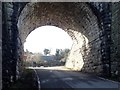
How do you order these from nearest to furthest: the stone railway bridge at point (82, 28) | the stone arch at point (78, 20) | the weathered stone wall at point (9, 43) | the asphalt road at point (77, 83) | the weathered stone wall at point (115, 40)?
1. the asphalt road at point (77, 83)
2. the weathered stone wall at point (9, 43)
3. the stone railway bridge at point (82, 28)
4. the weathered stone wall at point (115, 40)
5. the stone arch at point (78, 20)

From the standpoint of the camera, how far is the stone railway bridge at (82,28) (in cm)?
1605

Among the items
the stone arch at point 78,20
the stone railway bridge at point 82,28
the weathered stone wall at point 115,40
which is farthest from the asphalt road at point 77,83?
the stone arch at point 78,20

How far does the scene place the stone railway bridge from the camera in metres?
16.0

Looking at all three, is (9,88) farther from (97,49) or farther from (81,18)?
(81,18)

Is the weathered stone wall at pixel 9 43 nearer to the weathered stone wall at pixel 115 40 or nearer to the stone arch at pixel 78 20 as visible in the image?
the stone arch at pixel 78 20

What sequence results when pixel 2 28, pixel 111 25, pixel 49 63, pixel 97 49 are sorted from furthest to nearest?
pixel 49 63 → pixel 97 49 → pixel 111 25 → pixel 2 28

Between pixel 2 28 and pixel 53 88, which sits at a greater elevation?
pixel 2 28

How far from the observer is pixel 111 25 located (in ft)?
64.2

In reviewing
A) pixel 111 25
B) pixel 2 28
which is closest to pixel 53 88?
pixel 2 28

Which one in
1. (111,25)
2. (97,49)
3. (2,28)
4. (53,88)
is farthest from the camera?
(97,49)

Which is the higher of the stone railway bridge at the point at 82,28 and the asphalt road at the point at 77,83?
the stone railway bridge at the point at 82,28

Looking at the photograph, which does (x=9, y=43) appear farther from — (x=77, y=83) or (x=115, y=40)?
(x=115, y=40)

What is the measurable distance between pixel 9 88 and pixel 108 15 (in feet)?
30.5

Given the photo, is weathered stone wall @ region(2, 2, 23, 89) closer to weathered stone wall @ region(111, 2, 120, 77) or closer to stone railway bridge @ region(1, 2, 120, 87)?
stone railway bridge @ region(1, 2, 120, 87)
